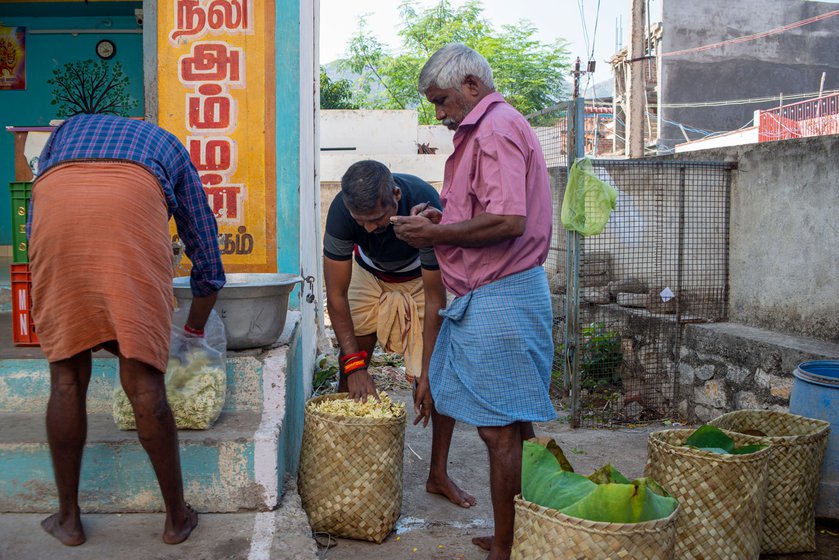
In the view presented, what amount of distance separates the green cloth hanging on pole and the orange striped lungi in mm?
3517

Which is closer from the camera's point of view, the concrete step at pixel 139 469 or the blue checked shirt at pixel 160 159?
the blue checked shirt at pixel 160 159

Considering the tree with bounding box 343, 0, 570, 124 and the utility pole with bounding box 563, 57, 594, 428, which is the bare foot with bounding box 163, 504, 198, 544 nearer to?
the utility pole with bounding box 563, 57, 594, 428

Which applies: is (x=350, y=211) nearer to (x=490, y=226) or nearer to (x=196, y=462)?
(x=490, y=226)

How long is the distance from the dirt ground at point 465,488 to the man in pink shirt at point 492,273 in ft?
1.63

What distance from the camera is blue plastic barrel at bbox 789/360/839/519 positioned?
363 cm

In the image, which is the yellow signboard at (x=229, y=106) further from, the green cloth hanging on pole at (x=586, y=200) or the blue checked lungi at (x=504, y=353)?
the green cloth hanging on pole at (x=586, y=200)

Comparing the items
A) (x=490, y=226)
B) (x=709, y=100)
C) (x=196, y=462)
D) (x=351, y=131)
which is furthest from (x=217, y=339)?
(x=709, y=100)

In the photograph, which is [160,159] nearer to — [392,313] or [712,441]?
[392,313]

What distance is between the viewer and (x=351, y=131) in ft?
68.9

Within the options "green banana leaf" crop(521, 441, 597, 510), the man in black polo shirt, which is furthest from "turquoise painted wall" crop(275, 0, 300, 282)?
"green banana leaf" crop(521, 441, 597, 510)

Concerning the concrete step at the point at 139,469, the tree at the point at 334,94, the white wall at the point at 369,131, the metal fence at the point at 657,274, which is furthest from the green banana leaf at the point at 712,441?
the tree at the point at 334,94

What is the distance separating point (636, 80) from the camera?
1503cm

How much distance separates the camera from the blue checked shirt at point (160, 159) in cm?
261

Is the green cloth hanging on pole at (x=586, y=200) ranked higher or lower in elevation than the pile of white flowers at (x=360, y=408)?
higher
